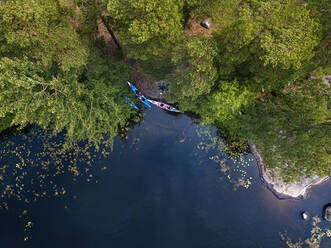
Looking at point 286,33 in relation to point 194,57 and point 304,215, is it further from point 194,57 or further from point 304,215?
point 304,215

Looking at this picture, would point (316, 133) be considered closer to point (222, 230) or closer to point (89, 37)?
point (222, 230)

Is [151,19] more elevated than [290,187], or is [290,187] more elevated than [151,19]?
[151,19]

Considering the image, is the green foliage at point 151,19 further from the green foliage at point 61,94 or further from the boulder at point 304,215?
the boulder at point 304,215

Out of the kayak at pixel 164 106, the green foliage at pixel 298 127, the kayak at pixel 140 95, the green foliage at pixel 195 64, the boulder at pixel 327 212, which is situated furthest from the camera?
the kayak at pixel 164 106

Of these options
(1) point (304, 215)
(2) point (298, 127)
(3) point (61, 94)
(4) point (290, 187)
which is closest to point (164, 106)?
(3) point (61, 94)

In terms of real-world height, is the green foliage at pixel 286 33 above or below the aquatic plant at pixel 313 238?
above

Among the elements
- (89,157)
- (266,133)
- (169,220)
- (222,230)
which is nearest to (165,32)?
(266,133)

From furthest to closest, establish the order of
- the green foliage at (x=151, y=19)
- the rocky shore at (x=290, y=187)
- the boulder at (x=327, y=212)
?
the rocky shore at (x=290, y=187)
the boulder at (x=327, y=212)
the green foliage at (x=151, y=19)

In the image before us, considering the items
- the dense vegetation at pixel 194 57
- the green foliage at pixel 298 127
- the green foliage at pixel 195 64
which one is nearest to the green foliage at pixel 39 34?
the dense vegetation at pixel 194 57
